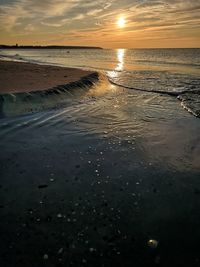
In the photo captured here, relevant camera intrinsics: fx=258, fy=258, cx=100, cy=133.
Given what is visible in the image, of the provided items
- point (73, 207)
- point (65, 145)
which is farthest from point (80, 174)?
point (65, 145)

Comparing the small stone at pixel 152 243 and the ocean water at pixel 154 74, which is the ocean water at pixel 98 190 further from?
the ocean water at pixel 154 74

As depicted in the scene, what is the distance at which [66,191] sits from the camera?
207 inches

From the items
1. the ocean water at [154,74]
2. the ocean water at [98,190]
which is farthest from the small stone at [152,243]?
the ocean water at [154,74]

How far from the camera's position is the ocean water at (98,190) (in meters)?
3.80

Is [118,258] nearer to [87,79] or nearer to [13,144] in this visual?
[13,144]

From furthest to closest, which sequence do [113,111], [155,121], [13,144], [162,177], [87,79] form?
[87,79]
[113,111]
[155,121]
[13,144]
[162,177]

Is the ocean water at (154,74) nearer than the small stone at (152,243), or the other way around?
the small stone at (152,243)

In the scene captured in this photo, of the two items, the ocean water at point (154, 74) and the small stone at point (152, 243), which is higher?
the ocean water at point (154, 74)

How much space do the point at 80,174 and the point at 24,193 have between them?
1334mm

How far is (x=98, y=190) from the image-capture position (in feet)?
17.4

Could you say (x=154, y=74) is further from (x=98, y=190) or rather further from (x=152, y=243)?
(x=152, y=243)

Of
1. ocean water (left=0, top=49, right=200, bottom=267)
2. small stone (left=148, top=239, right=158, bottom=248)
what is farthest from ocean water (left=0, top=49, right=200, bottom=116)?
small stone (left=148, top=239, right=158, bottom=248)

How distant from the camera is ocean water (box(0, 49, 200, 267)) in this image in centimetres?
380

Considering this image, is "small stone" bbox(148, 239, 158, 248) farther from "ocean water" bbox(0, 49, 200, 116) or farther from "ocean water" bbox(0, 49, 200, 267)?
"ocean water" bbox(0, 49, 200, 116)
